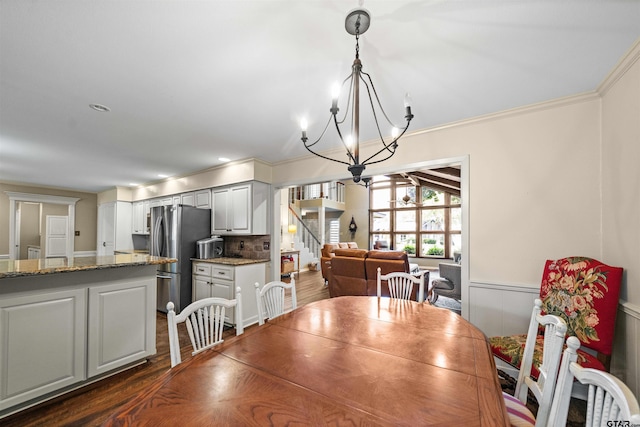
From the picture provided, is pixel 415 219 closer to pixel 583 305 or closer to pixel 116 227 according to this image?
pixel 583 305

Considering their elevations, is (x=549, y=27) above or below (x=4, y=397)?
above

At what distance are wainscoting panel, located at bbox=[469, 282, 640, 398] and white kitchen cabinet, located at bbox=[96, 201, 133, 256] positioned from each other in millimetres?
6886

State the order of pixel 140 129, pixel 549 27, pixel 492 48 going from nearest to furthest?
1. pixel 549 27
2. pixel 492 48
3. pixel 140 129

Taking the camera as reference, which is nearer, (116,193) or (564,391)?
(564,391)

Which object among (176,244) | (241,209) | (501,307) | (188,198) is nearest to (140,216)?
Result: (188,198)

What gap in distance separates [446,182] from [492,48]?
733 cm

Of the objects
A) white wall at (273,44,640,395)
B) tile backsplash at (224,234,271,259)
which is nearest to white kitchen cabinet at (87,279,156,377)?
tile backsplash at (224,234,271,259)

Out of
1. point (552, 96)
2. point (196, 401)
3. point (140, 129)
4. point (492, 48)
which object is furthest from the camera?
point (140, 129)

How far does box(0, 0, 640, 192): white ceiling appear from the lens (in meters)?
1.34

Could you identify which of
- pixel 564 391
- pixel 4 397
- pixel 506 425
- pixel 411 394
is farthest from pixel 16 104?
pixel 564 391

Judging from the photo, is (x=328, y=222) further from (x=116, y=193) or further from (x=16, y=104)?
(x=16, y=104)

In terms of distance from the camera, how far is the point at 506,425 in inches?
31.3

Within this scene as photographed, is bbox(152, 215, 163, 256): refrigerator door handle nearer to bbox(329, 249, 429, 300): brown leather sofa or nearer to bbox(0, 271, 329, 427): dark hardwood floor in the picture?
bbox(0, 271, 329, 427): dark hardwood floor

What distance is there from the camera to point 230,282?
3637 millimetres
